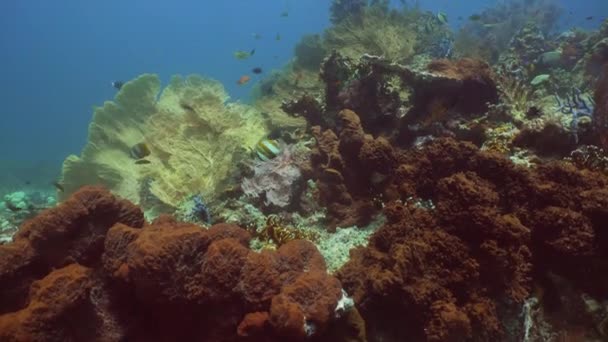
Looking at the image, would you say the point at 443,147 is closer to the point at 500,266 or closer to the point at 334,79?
the point at 500,266

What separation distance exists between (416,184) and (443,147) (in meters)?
0.49

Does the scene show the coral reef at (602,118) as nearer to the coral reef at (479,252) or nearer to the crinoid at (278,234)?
the coral reef at (479,252)

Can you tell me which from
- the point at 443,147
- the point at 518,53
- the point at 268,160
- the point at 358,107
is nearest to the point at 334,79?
the point at 358,107

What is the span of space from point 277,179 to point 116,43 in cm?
17990

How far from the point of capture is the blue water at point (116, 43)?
102562mm

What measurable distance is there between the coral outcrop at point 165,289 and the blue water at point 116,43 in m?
77.0

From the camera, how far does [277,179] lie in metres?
6.09

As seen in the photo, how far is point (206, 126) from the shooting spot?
7.82m

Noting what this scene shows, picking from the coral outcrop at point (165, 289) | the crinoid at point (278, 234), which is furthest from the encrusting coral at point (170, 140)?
the coral outcrop at point (165, 289)

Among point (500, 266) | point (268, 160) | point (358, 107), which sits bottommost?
point (500, 266)

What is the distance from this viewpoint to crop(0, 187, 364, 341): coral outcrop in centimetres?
298

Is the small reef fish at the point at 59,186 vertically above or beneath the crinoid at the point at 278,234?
above

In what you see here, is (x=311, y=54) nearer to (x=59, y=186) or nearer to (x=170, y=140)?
(x=170, y=140)

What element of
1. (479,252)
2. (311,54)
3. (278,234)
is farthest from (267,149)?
(311,54)
